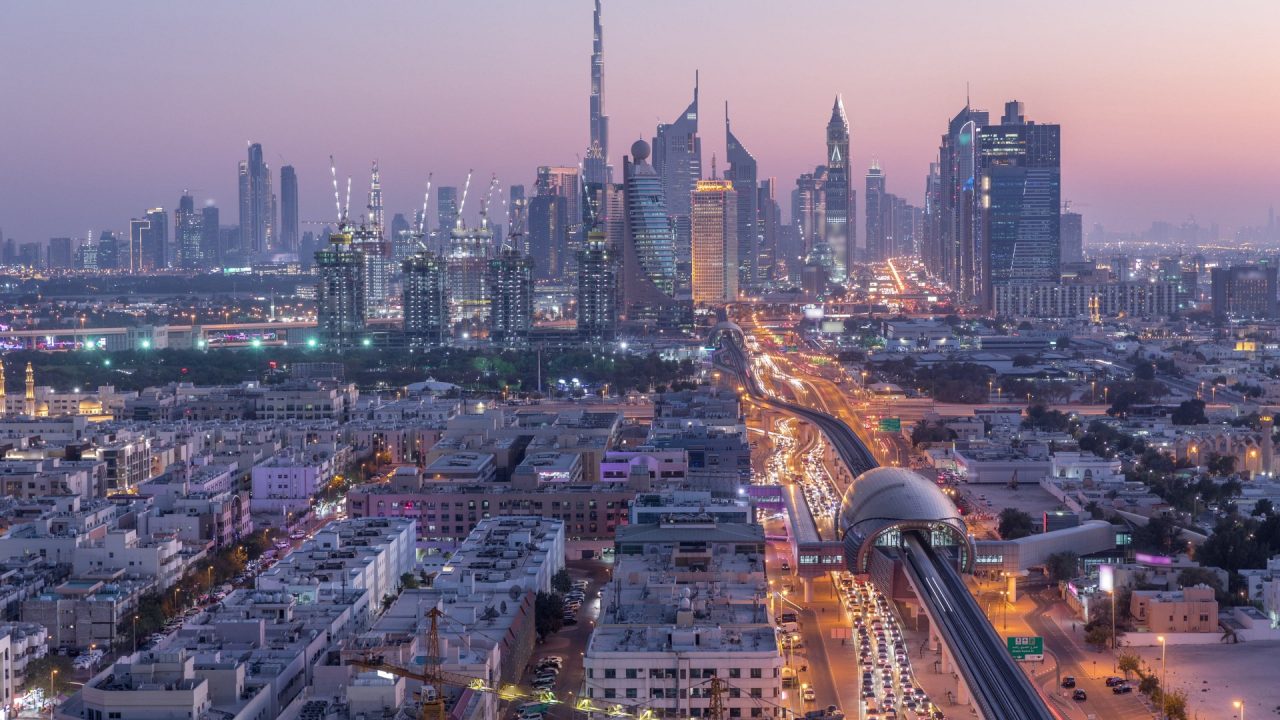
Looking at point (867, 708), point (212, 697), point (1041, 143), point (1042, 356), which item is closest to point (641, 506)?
point (867, 708)

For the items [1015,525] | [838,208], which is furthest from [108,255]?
[1015,525]

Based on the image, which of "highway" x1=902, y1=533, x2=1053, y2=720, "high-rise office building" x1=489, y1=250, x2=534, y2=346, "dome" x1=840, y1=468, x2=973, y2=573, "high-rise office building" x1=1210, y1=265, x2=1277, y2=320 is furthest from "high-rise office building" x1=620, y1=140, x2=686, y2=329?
"highway" x1=902, y1=533, x2=1053, y2=720

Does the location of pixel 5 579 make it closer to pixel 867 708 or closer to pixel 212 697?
pixel 212 697

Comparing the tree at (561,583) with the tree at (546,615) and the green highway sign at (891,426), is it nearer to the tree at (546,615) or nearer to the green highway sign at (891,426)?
the tree at (546,615)


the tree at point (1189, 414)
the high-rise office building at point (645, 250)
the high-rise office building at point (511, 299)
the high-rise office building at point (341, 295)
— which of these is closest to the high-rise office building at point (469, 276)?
the high-rise office building at point (511, 299)

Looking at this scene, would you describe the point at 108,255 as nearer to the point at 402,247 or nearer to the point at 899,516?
the point at 402,247

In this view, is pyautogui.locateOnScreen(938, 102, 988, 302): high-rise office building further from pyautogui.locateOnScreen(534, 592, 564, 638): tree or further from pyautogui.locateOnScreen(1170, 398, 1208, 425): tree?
pyautogui.locateOnScreen(534, 592, 564, 638): tree
